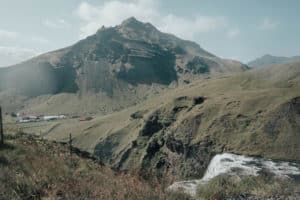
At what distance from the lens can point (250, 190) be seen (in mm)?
11633

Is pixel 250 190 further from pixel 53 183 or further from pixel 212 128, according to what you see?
pixel 212 128

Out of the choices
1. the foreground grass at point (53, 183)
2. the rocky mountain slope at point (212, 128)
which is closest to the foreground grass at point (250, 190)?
the foreground grass at point (53, 183)

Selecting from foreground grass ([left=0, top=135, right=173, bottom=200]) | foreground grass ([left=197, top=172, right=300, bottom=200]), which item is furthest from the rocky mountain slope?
foreground grass ([left=197, top=172, right=300, bottom=200])

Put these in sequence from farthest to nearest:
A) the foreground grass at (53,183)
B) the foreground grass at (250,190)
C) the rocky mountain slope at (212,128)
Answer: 1. the rocky mountain slope at (212,128)
2. the foreground grass at (250,190)
3. the foreground grass at (53,183)

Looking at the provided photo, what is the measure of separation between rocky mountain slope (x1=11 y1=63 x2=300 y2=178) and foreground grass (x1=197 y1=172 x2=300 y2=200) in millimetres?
62486

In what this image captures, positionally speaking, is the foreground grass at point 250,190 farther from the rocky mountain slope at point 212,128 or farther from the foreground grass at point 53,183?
the rocky mountain slope at point 212,128

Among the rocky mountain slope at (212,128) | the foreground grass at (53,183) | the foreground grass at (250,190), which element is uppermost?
the foreground grass at (53,183)

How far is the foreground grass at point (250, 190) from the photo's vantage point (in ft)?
35.7

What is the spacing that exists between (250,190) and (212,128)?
385ft

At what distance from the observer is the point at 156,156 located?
5832 inches

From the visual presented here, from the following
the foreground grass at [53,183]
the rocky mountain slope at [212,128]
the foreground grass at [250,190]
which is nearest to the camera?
the foreground grass at [53,183]

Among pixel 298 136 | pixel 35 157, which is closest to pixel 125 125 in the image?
pixel 298 136

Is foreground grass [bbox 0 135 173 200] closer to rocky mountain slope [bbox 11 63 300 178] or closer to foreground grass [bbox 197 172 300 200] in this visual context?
foreground grass [bbox 197 172 300 200]

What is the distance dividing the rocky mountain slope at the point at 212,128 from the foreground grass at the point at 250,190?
62486mm
